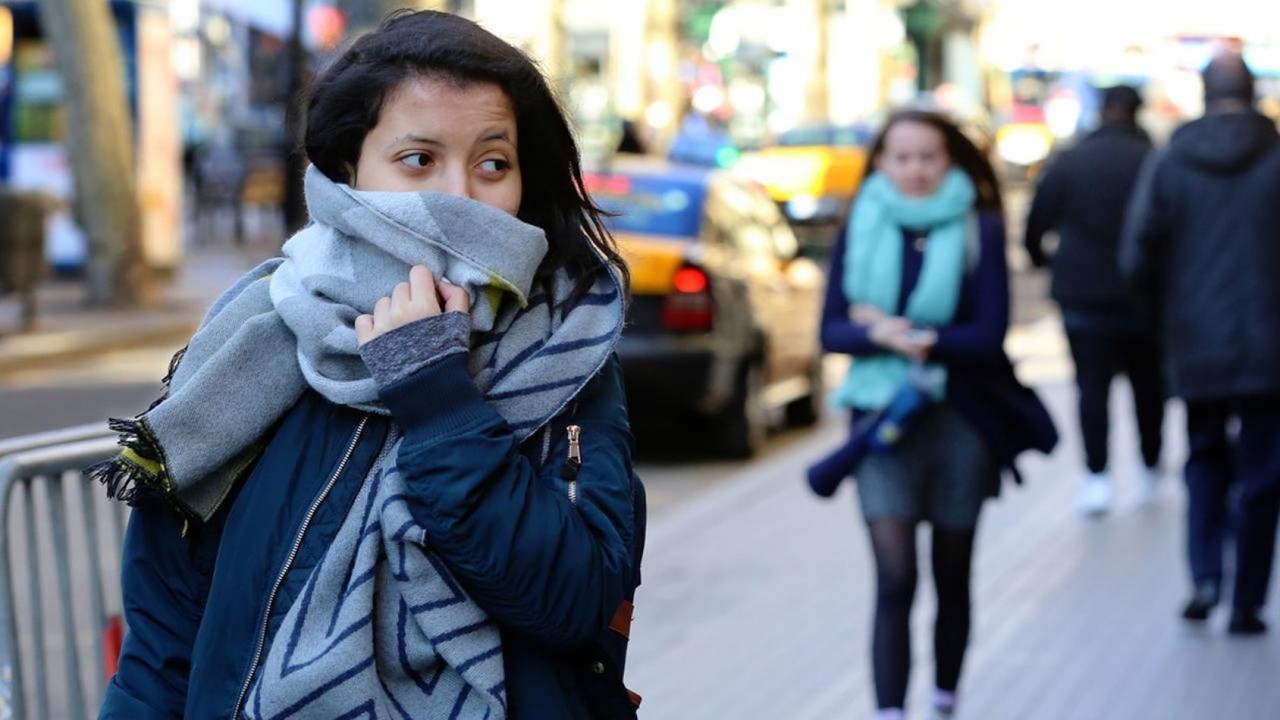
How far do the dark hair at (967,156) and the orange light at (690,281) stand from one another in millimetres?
5280

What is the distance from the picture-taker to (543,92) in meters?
2.39

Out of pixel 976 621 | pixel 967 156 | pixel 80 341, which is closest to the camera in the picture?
pixel 967 156

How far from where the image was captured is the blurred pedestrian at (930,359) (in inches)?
216

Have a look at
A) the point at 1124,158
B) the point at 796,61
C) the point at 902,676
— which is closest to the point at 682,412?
the point at 1124,158

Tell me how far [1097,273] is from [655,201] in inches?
111

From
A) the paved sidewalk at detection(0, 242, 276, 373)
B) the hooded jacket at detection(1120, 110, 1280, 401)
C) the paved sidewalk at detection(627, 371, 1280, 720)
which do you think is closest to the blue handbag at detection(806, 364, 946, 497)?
the paved sidewalk at detection(627, 371, 1280, 720)

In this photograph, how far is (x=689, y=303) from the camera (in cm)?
1112

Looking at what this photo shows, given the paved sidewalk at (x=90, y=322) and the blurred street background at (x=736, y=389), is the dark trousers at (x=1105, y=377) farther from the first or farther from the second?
the paved sidewalk at (x=90, y=322)

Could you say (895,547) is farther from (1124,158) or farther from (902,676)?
(1124,158)

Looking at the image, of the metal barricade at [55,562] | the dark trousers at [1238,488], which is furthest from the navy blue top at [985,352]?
the metal barricade at [55,562]

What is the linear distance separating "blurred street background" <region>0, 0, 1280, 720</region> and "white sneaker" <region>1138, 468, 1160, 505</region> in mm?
55

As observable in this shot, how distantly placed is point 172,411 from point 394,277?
28cm

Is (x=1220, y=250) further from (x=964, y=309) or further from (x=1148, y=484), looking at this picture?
(x=1148, y=484)

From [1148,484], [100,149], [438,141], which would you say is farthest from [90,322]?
[438,141]
